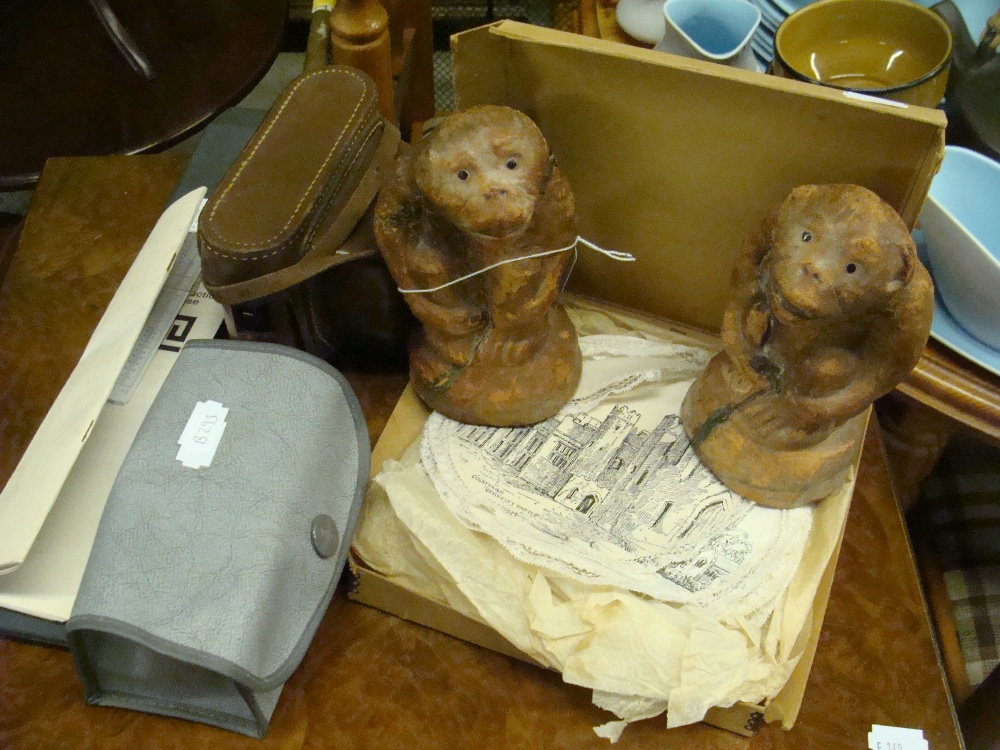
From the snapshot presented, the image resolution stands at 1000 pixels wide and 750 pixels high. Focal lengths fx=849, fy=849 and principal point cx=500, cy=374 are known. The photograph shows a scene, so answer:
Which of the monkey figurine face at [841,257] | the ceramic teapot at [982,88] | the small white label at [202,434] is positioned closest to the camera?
the monkey figurine face at [841,257]

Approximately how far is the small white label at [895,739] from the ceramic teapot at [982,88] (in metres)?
0.56

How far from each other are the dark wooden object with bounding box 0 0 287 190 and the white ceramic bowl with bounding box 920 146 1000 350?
0.70 meters

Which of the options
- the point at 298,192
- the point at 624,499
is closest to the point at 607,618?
the point at 624,499

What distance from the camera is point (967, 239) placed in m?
0.70

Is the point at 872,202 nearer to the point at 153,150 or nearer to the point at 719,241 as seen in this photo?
the point at 719,241

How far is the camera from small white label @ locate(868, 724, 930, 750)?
77 centimetres

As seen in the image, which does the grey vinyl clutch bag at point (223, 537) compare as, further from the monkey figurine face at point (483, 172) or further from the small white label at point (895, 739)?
the small white label at point (895, 739)

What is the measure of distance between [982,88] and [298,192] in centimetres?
68

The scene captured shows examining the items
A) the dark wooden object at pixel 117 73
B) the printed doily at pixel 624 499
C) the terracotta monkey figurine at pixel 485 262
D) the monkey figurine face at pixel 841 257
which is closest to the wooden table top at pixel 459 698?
the printed doily at pixel 624 499

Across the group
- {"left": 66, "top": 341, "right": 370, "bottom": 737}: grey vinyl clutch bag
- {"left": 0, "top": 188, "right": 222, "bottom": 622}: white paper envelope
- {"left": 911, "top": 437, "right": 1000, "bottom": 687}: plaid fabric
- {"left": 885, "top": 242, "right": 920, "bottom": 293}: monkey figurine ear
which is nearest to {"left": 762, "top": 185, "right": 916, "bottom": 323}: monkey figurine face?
{"left": 885, "top": 242, "right": 920, "bottom": 293}: monkey figurine ear

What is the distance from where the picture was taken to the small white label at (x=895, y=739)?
77 centimetres

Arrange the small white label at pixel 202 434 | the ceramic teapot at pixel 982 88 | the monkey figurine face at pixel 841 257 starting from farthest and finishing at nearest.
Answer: the ceramic teapot at pixel 982 88
the small white label at pixel 202 434
the monkey figurine face at pixel 841 257

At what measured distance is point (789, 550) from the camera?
0.78 meters

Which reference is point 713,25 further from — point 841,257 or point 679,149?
point 841,257
